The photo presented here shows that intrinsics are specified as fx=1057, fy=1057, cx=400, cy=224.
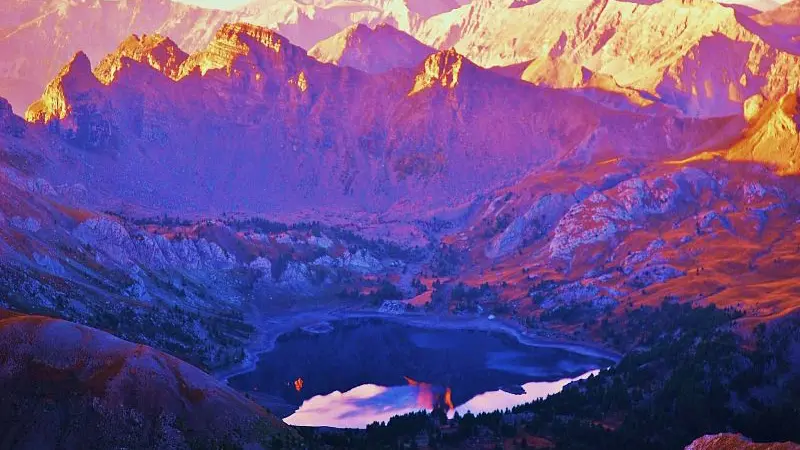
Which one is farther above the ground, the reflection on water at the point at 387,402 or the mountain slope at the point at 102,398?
the reflection on water at the point at 387,402

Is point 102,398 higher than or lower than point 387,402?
lower

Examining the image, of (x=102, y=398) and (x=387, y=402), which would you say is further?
(x=387, y=402)

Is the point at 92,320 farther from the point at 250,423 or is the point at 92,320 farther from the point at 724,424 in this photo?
the point at 724,424

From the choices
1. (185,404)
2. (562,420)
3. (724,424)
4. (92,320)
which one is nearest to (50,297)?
(92,320)

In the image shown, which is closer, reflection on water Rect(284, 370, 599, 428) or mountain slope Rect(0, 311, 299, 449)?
mountain slope Rect(0, 311, 299, 449)
